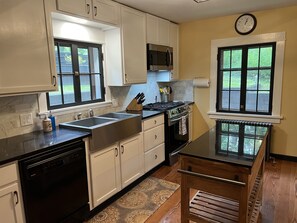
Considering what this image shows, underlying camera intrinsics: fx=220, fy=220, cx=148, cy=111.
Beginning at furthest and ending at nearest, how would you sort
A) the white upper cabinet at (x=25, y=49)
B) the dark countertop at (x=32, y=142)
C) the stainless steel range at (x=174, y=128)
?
the stainless steel range at (x=174, y=128) < the white upper cabinet at (x=25, y=49) < the dark countertop at (x=32, y=142)

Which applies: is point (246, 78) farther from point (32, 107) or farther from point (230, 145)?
point (32, 107)

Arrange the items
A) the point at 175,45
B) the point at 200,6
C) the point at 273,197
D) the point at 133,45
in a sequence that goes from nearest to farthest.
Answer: the point at 273,197, the point at 133,45, the point at 200,6, the point at 175,45

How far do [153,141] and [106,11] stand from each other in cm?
183

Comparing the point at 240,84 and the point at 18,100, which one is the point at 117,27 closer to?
the point at 18,100

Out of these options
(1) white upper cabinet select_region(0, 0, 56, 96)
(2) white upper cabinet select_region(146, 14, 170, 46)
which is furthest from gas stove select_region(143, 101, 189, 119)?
(1) white upper cabinet select_region(0, 0, 56, 96)

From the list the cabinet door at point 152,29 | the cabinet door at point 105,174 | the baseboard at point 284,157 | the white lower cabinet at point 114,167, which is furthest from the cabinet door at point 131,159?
the baseboard at point 284,157

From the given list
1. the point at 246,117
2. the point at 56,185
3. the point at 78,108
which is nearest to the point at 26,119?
the point at 78,108

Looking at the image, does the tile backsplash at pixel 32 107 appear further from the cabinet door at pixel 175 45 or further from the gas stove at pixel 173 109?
the cabinet door at pixel 175 45

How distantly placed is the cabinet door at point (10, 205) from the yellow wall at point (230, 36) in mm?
3433

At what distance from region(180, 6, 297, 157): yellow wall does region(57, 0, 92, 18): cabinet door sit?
235 centimetres

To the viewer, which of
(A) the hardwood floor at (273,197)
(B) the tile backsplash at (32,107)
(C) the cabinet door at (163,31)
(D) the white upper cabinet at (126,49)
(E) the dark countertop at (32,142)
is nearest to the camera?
(E) the dark countertop at (32,142)

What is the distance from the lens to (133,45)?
313cm

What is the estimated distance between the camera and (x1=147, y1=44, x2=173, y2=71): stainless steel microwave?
3480 millimetres

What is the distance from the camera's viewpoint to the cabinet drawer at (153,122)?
301 cm
